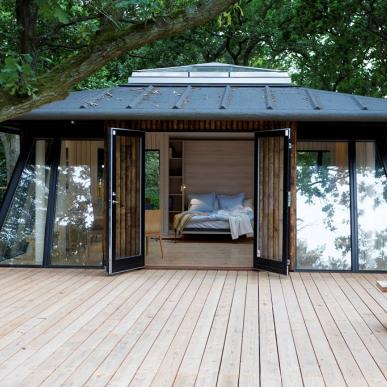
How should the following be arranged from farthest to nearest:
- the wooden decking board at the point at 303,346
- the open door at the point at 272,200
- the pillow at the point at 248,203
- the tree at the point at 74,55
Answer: the pillow at the point at 248,203
the open door at the point at 272,200
the wooden decking board at the point at 303,346
the tree at the point at 74,55

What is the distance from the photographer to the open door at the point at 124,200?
7535mm

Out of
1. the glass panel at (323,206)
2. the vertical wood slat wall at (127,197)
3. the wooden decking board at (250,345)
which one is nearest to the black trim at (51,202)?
the vertical wood slat wall at (127,197)

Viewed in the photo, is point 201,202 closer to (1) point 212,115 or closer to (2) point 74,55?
(1) point 212,115

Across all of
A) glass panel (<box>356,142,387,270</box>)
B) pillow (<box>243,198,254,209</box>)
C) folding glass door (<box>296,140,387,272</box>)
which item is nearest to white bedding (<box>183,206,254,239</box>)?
pillow (<box>243,198,254,209</box>)

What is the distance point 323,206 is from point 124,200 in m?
2.82

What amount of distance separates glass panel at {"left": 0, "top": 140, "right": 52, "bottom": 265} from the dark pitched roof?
0.95 meters

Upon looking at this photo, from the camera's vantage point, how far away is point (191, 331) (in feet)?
15.8

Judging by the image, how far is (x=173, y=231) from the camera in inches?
511

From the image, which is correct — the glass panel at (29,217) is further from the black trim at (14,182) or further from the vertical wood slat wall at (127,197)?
the vertical wood slat wall at (127,197)

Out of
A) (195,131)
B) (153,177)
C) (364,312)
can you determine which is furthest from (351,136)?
(153,177)

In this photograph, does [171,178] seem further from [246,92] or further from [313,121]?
[313,121]

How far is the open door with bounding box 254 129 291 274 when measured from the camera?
7.50m

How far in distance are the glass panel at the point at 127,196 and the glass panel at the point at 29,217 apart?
1.21 meters

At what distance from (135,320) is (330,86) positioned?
11.4 m
